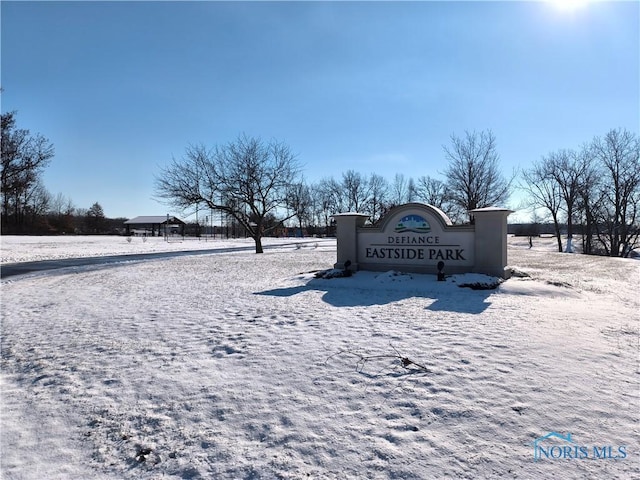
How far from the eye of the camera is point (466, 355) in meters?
4.25

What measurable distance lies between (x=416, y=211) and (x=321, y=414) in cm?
857

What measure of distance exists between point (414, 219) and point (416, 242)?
2.22ft

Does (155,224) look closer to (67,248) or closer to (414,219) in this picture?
(67,248)

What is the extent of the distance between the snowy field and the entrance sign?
326 centimetres

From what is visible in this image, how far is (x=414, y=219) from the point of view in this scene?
35.7 feet

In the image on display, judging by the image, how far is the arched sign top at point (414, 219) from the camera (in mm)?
10695

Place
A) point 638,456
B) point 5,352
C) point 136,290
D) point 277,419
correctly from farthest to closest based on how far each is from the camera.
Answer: point 136,290, point 5,352, point 277,419, point 638,456

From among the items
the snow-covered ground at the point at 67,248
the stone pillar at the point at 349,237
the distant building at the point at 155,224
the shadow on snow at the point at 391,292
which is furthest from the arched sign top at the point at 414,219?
the distant building at the point at 155,224

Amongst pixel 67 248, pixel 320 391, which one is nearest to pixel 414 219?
pixel 320 391

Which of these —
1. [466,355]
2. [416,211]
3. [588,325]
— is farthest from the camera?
[416,211]

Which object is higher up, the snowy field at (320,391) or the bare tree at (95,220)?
the bare tree at (95,220)

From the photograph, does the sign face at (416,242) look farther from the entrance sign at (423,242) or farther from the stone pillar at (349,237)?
the stone pillar at (349,237)

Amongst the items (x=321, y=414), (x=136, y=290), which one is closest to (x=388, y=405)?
(x=321, y=414)

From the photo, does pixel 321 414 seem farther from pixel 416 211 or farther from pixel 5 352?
pixel 416 211
